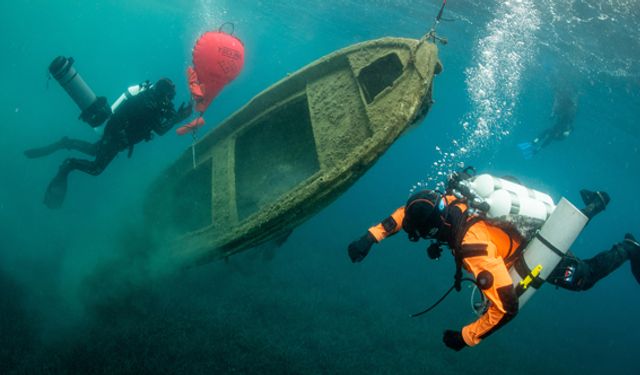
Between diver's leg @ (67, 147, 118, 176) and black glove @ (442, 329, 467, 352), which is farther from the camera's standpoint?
diver's leg @ (67, 147, 118, 176)

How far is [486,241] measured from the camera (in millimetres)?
3605

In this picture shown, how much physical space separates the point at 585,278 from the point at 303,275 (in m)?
9.19

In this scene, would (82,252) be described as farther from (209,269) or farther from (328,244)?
(328,244)

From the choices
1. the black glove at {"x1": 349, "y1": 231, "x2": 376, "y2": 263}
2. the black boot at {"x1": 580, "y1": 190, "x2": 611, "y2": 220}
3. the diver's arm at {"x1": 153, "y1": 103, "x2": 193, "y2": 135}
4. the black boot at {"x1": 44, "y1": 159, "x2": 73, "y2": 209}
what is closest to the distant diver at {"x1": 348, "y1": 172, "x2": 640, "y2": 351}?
the black glove at {"x1": 349, "y1": 231, "x2": 376, "y2": 263}

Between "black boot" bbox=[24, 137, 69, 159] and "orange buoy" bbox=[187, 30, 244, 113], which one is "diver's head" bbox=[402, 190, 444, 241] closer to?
"orange buoy" bbox=[187, 30, 244, 113]

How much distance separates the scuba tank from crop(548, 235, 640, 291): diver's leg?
811 centimetres

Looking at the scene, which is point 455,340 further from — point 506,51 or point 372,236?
point 506,51

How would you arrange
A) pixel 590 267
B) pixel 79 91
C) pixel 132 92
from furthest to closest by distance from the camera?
pixel 132 92 < pixel 79 91 < pixel 590 267

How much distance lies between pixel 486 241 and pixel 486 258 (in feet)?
0.70

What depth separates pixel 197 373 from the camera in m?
6.50

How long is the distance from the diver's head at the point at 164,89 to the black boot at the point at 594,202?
6779 millimetres

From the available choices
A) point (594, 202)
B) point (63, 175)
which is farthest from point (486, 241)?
point (63, 175)

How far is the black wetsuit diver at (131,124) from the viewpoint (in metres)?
6.52

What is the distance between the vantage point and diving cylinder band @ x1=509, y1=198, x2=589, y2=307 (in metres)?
3.80
